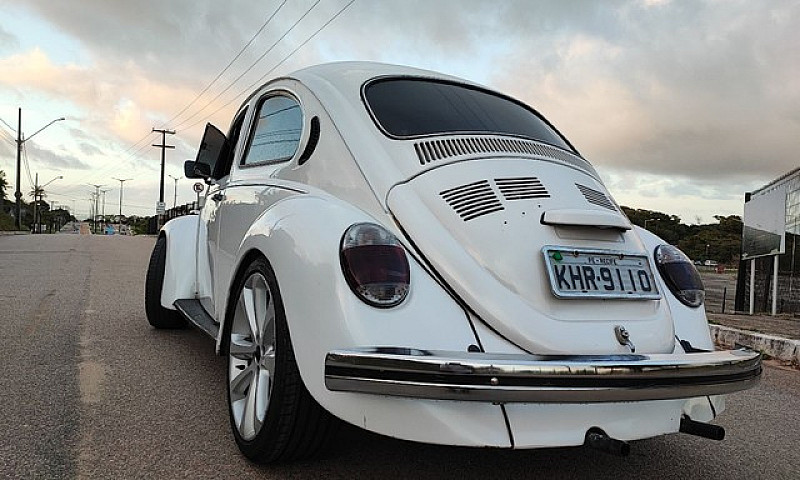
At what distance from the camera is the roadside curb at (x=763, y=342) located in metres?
5.61

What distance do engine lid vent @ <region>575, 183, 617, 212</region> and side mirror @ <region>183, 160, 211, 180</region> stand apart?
103 inches

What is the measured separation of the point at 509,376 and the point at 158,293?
3992mm

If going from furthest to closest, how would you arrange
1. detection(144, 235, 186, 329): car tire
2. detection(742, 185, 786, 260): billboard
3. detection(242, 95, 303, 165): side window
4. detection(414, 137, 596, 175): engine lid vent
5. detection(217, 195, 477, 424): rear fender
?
1. detection(742, 185, 786, 260): billboard
2. detection(144, 235, 186, 329): car tire
3. detection(242, 95, 303, 165): side window
4. detection(414, 137, 596, 175): engine lid vent
5. detection(217, 195, 477, 424): rear fender

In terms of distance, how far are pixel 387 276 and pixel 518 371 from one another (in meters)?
0.54

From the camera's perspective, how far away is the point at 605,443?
6.51 feet

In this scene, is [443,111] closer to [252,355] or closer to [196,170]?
[252,355]

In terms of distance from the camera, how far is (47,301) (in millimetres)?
6711

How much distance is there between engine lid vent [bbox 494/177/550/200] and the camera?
254cm

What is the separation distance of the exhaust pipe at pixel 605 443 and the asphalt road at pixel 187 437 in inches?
24.3

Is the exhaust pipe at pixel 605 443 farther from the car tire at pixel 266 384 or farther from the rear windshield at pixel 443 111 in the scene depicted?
the rear windshield at pixel 443 111

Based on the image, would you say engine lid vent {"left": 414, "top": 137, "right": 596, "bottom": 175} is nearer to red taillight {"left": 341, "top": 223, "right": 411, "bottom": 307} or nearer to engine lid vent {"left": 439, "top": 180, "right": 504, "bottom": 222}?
engine lid vent {"left": 439, "top": 180, "right": 504, "bottom": 222}

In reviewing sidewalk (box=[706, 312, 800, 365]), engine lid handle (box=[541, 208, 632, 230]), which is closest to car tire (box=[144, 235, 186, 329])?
engine lid handle (box=[541, 208, 632, 230])

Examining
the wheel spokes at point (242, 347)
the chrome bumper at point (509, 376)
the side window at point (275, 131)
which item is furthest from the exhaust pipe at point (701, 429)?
the side window at point (275, 131)

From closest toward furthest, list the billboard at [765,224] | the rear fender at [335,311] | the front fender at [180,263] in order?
1. the rear fender at [335,311]
2. the front fender at [180,263]
3. the billboard at [765,224]
